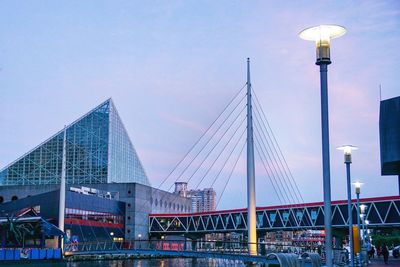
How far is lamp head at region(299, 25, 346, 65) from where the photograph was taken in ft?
49.6

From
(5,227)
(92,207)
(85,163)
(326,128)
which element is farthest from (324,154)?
(85,163)

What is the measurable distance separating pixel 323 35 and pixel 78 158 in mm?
114603

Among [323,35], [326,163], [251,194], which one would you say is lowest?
[326,163]

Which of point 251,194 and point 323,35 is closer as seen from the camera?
point 323,35

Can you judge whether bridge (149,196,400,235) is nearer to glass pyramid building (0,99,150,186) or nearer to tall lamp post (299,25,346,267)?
glass pyramid building (0,99,150,186)

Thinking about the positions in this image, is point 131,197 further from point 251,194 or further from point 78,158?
point 251,194

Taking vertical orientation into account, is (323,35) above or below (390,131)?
above

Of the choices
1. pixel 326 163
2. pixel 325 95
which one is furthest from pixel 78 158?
pixel 326 163

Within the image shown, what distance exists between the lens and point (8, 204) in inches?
3716

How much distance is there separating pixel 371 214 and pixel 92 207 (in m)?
42.7

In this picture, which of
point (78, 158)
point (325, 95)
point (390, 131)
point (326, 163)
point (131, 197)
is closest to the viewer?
point (326, 163)

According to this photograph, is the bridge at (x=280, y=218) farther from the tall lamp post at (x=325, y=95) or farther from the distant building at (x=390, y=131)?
the tall lamp post at (x=325, y=95)

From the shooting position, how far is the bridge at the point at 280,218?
275 ft

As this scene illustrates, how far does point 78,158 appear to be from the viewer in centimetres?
12612
